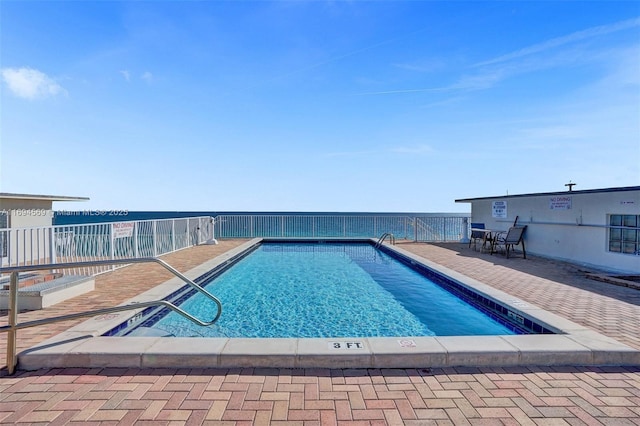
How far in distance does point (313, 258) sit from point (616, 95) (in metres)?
8.58

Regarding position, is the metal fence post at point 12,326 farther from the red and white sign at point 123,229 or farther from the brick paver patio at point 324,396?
the red and white sign at point 123,229

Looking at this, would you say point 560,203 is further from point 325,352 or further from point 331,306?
point 325,352

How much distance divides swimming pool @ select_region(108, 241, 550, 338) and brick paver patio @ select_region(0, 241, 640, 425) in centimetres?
118

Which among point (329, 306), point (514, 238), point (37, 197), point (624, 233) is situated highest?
point (37, 197)

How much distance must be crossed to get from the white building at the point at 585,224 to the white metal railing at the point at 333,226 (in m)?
3.41

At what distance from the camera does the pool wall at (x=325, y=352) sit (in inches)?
97.0

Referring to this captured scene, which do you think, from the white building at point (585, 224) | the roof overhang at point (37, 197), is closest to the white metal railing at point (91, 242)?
the roof overhang at point (37, 197)

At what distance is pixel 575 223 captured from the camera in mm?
7508

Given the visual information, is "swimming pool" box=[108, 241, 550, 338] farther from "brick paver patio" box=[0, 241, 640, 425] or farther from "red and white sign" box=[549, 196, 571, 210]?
"red and white sign" box=[549, 196, 571, 210]

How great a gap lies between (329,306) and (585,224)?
6.55 meters

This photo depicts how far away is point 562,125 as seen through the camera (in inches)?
389

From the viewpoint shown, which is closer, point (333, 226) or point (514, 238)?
point (514, 238)

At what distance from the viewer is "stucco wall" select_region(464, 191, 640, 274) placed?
254 inches

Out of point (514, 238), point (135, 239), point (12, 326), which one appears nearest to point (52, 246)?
point (135, 239)
